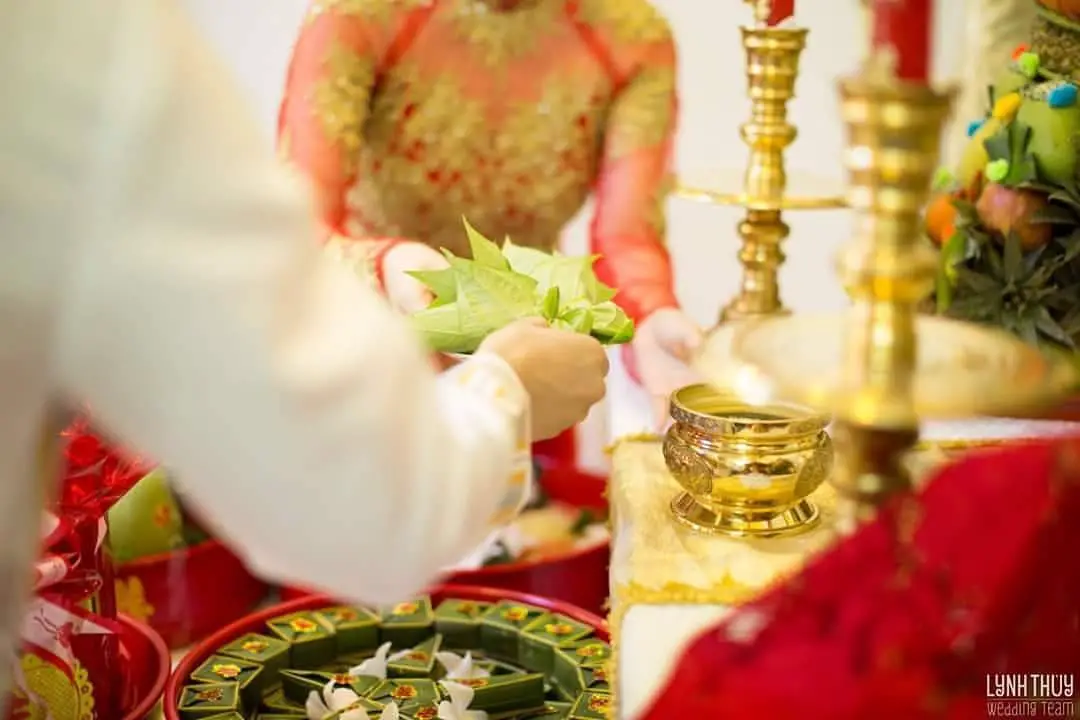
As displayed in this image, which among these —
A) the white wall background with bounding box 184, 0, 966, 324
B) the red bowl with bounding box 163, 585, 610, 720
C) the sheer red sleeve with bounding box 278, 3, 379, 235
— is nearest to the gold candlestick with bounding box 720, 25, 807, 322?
the red bowl with bounding box 163, 585, 610, 720

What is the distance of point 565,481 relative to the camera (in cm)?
120

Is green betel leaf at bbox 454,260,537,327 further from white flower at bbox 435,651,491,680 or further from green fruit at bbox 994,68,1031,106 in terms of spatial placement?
green fruit at bbox 994,68,1031,106

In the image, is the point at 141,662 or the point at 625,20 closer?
the point at 141,662

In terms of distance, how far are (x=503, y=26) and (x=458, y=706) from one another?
0.51 m

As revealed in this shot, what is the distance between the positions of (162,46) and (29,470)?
14cm

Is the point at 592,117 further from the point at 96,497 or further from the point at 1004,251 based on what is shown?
the point at 96,497

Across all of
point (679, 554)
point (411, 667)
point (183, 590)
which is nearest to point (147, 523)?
point (183, 590)

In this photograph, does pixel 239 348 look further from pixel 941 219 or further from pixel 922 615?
pixel 941 219

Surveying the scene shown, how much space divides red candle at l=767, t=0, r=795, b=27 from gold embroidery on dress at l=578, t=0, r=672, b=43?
30 centimetres

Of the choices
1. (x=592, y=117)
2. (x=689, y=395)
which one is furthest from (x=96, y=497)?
(x=592, y=117)

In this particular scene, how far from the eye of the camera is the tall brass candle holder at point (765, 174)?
67 cm

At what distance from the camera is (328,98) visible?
3.10ft

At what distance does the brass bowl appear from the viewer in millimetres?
590

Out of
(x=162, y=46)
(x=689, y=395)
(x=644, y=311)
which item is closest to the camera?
(x=162, y=46)
